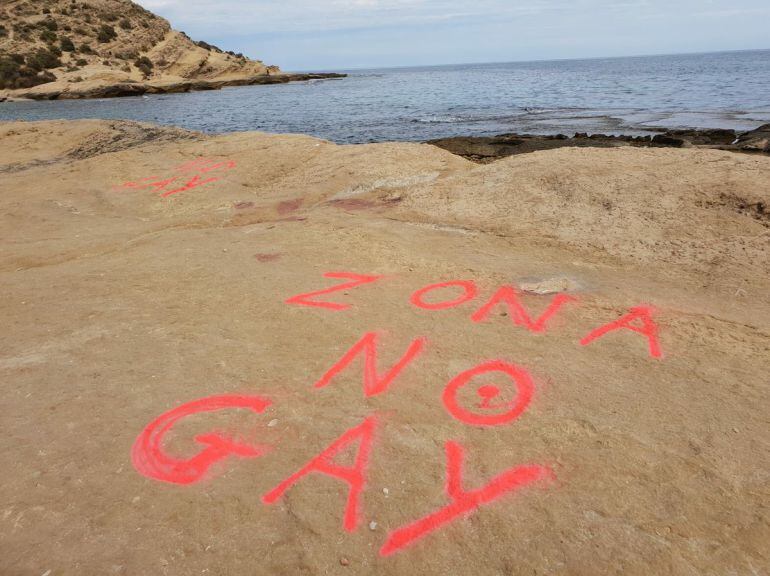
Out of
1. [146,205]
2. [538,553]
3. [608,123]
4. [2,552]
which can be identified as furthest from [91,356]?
[608,123]

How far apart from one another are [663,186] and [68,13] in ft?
252

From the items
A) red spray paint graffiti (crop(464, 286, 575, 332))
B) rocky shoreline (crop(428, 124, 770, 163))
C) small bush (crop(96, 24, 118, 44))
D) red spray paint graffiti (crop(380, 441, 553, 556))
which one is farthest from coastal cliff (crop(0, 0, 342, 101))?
red spray paint graffiti (crop(380, 441, 553, 556))

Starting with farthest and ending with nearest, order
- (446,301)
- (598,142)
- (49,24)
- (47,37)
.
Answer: (49,24) → (47,37) → (598,142) → (446,301)

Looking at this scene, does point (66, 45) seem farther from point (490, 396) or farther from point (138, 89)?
point (490, 396)

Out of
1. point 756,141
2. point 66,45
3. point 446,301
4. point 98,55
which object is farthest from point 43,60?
point 446,301

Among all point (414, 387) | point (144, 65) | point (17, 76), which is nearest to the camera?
point (414, 387)

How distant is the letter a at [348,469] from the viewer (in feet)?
8.12

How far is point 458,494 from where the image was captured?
8.25ft

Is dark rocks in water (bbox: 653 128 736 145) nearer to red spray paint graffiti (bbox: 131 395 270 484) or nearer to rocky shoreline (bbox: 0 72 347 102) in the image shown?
red spray paint graffiti (bbox: 131 395 270 484)

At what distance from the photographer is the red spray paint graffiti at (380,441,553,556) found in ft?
7.55

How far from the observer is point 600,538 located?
2248 mm

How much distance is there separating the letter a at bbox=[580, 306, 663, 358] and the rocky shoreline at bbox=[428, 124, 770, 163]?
10819 millimetres

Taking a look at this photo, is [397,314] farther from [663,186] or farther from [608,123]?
[608,123]

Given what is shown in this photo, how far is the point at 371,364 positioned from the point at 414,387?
1.34 ft
